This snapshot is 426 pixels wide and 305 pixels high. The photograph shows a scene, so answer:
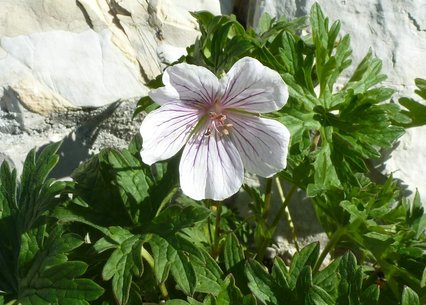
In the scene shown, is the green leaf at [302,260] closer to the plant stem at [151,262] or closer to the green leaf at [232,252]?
the green leaf at [232,252]

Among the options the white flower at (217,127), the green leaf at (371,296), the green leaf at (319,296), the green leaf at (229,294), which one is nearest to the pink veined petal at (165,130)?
the white flower at (217,127)

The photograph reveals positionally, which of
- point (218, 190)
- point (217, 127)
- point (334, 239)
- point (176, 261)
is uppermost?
point (217, 127)

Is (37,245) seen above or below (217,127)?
below

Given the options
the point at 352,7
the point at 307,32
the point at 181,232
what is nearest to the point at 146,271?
the point at 181,232

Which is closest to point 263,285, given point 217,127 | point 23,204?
point 217,127

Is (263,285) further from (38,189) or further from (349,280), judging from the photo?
(38,189)

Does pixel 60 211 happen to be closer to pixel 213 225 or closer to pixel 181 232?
pixel 181 232
